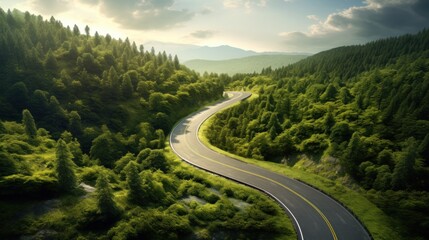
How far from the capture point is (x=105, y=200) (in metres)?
31.8

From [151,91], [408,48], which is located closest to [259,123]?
[151,91]

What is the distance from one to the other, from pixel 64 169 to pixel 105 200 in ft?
24.9

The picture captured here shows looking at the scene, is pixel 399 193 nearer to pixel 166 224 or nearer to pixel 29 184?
pixel 166 224

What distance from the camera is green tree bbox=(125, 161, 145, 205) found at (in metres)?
36.8

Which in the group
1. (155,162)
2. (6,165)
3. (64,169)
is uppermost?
(6,165)

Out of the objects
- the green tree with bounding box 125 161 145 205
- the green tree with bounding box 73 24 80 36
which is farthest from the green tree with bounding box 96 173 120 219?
the green tree with bounding box 73 24 80 36

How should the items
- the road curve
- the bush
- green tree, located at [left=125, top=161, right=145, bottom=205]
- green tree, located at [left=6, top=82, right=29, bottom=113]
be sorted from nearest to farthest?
1. the bush
2. green tree, located at [left=125, top=161, right=145, bottom=205]
3. the road curve
4. green tree, located at [left=6, top=82, right=29, bottom=113]

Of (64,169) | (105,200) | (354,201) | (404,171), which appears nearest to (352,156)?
(404,171)

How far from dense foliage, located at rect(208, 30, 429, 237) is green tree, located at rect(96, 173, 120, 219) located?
43.8 meters

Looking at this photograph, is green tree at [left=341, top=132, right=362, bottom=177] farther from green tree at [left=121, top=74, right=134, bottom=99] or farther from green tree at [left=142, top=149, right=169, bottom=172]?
green tree at [left=121, top=74, right=134, bottom=99]

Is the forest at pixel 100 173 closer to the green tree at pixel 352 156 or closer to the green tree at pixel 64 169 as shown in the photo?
the green tree at pixel 64 169

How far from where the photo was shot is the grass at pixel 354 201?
38.9 meters

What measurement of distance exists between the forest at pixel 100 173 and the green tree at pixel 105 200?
0.38 feet

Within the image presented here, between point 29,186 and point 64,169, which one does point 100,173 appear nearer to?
point 64,169
